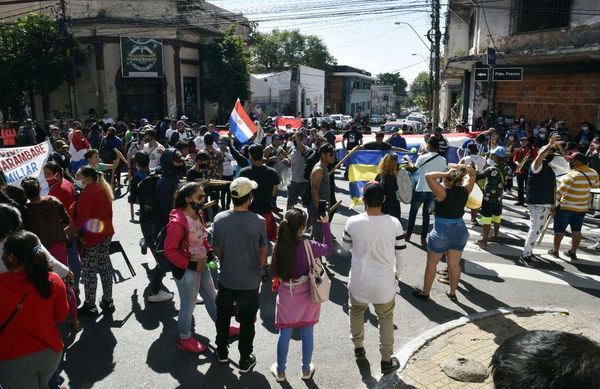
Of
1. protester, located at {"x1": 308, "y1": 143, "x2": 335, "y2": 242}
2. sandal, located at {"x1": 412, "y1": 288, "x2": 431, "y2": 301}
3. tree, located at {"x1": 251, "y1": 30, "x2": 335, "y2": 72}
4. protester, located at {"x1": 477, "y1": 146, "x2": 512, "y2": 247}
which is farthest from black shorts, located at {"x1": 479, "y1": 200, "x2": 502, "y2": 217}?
tree, located at {"x1": 251, "y1": 30, "x2": 335, "y2": 72}

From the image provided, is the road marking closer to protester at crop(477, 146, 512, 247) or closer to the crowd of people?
the crowd of people

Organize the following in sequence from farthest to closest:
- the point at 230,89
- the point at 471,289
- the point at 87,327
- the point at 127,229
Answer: the point at 230,89 → the point at 127,229 → the point at 471,289 → the point at 87,327

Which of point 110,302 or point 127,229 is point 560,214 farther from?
point 127,229

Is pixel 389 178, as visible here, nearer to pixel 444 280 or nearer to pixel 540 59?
pixel 444 280

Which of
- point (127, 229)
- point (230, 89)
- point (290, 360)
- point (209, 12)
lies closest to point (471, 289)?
point (290, 360)

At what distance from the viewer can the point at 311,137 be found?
14.5 m

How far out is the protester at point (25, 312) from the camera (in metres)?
3.31

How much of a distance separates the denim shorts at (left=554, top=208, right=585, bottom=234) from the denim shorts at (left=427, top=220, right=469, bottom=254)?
291 cm

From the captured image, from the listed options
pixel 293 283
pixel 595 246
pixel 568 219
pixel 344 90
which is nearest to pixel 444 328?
pixel 293 283

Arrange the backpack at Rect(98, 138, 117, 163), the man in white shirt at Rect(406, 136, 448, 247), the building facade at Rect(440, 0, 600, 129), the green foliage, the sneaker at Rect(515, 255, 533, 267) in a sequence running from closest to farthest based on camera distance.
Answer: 1. the sneaker at Rect(515, 255, 533, 267)
2. the man in white shirt at Rect(406, 136, 448, 247)
3. the backpack at Rect(98, 138, 117, 163)
4. the building facade at Rect(440, 0, 600, 129)
5. the green foliage

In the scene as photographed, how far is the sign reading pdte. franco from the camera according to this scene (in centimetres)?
2828

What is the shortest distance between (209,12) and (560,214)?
3237cm

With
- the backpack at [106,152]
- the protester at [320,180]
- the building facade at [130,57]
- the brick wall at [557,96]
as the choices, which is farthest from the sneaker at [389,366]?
the building facade at [130,57]

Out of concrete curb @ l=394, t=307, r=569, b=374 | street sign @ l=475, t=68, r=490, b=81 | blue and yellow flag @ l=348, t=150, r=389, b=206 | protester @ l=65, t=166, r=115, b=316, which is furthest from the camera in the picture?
street sign @ l=475, t=68, r=490, b=81
